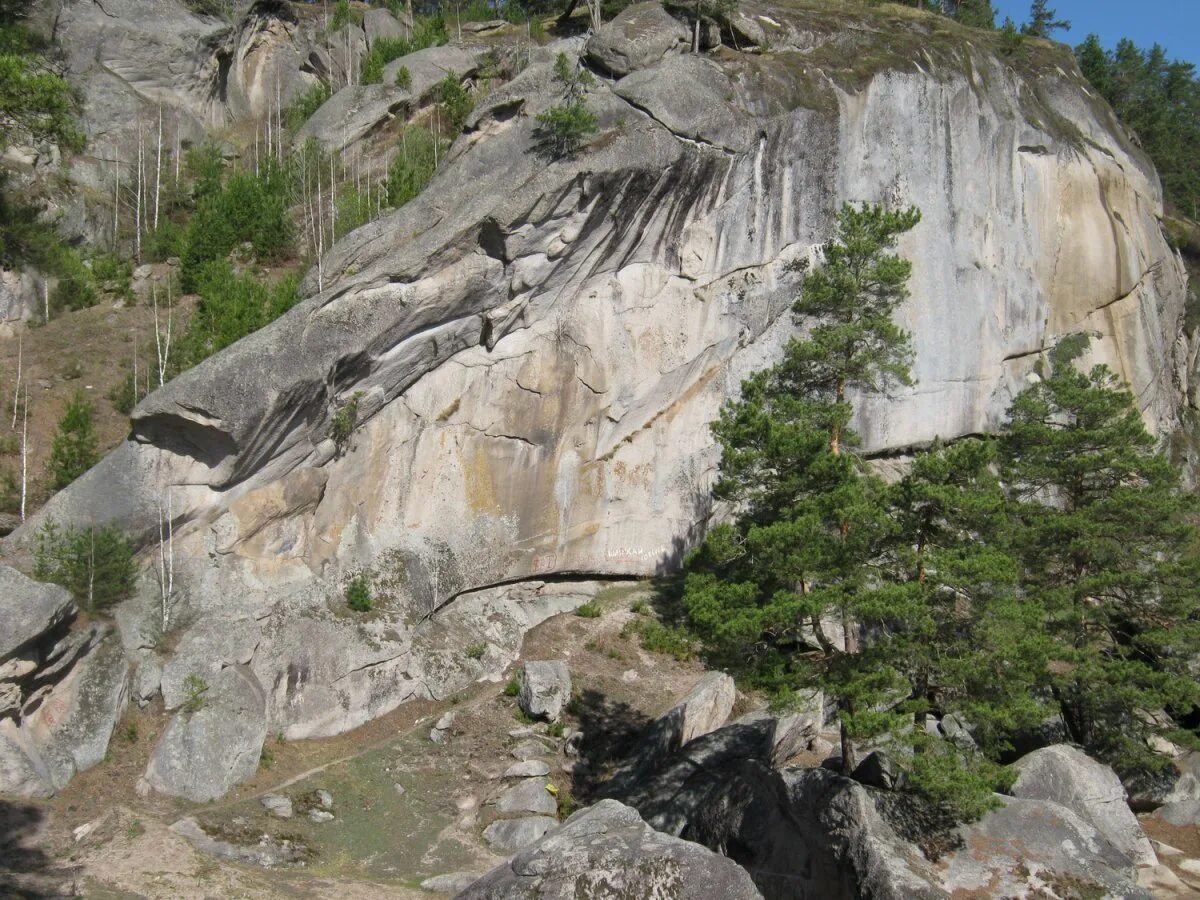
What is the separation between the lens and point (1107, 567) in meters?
19.5

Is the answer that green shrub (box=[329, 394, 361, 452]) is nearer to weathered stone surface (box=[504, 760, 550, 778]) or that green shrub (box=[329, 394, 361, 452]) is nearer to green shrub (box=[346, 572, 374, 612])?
green shrub (box=[346, 572, 374, 612])

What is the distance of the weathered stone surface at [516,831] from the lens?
17.2 meters

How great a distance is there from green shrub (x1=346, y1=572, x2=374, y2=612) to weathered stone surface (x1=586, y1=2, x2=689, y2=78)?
46.2 feet

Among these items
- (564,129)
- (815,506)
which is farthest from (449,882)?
(564,129)

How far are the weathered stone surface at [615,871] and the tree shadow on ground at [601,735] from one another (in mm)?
7252

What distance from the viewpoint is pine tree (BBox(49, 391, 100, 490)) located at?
2122cm

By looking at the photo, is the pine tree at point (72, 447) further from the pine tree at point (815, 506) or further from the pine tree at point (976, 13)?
the pine tree at point (976, 13)

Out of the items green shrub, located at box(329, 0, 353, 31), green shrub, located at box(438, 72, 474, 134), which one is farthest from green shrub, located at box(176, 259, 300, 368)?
green shrub, located at box(329, 0, 353, 31)

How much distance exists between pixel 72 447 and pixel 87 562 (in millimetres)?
4010

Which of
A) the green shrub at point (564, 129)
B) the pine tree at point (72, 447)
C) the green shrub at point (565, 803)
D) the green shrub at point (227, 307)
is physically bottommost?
the green shrub at point (565, 803)

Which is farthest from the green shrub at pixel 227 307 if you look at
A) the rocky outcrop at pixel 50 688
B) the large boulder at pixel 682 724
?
the large boulder at pixel 682 724

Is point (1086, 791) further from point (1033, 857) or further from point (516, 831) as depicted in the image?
point (516, 831)

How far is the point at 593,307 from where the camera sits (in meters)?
24.7

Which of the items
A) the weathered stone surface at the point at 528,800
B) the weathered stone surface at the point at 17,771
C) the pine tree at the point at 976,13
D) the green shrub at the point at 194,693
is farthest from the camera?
the pine tree at the point at 976,13
